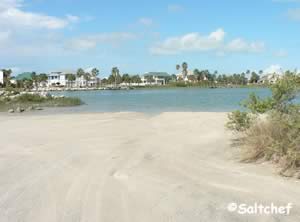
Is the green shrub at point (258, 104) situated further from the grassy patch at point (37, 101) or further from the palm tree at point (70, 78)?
the palm tree at point (70, 78)

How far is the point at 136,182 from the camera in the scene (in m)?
7.88

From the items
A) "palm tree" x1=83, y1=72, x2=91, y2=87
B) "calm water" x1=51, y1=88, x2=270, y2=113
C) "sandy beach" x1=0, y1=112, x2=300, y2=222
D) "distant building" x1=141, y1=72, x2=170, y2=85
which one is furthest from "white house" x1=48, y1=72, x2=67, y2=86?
"sandy beach" x1=0, y1=112, x2=300, y2=222

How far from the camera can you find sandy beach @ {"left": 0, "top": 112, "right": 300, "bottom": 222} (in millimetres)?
6230

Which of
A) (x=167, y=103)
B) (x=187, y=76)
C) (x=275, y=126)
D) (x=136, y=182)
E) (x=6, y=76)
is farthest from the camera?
(x=187, y=76)

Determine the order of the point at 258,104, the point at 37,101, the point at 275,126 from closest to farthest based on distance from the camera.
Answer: the point at 275,126, the point at 258,104, the point at 37,101

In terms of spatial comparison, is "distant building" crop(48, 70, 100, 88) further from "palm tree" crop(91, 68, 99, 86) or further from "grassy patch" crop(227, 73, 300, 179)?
"grassy patch" crop(227, 73, 300, 179)

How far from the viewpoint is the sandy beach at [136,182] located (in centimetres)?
623

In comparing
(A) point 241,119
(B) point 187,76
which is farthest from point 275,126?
(B) point 187,76

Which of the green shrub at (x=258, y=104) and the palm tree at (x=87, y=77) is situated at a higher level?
the green shrub at (x=258, y=104)

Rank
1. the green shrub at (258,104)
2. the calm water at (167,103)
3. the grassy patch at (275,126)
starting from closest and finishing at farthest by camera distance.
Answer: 1. the grassy patch at (275,126)
2. the green shrub at (258,104)
3. the calm water at (167,103)

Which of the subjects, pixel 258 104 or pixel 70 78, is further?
pixel 70 78

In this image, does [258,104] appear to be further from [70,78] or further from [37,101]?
[70,78]

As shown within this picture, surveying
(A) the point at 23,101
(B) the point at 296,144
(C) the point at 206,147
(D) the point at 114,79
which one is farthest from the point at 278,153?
(D) the point at 114,79

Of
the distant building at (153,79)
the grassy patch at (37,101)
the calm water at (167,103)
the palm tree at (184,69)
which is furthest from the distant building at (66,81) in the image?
the grassy patch at (37,101)
